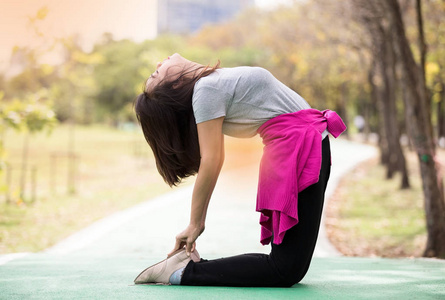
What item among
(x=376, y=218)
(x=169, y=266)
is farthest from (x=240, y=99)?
(x=376, y=218)

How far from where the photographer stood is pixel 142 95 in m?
3.57

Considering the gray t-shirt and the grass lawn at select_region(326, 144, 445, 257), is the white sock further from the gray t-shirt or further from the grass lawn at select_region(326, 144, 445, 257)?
the grass lawn at select_region(326, 144, 445, 257)

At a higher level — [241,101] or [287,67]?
[241,101]

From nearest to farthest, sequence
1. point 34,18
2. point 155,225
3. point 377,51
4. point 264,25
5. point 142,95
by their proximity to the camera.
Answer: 1. point 142,95
2. point 155,225
3. point 34,18
4. point 377,51
5. point 264,25

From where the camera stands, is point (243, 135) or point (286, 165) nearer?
point (286, 165)

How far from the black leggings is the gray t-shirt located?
43 centimetres

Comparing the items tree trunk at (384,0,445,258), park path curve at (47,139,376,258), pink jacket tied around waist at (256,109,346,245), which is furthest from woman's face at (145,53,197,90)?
tree trunk at (384,0,445,258)

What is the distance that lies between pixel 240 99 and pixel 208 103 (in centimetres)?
22

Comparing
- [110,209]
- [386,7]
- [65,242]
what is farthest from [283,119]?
[110,209]

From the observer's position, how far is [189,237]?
355cm

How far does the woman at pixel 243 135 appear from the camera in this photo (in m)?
3.40

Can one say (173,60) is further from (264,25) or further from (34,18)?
(264,25)

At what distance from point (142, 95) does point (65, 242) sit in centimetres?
637

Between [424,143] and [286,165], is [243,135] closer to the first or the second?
[286,165]
